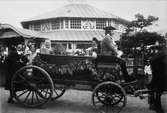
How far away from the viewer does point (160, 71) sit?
18.3ft

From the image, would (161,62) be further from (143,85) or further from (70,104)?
(70,104)

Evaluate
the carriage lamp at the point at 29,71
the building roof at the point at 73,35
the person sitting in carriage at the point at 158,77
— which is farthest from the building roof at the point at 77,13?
the person sitting in carriage at the point at 158,77

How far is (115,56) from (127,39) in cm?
578

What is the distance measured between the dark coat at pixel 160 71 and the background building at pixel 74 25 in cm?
2039

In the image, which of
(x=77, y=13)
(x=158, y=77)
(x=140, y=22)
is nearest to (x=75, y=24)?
(x=77, y=13)

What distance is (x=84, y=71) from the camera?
6.02m

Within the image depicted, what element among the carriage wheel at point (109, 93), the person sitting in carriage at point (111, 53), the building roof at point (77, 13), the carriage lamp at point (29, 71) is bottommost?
the carriage wheel at point (109, 93)

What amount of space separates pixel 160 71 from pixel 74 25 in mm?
23430

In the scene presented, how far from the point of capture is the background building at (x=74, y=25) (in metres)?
26.8

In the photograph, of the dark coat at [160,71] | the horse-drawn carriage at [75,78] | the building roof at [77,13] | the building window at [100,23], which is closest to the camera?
the dark coat at [160,71]

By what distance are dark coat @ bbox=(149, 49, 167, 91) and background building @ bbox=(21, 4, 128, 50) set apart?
20391 millimetres

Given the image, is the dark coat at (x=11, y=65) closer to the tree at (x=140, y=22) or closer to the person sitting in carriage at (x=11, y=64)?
the person sitting in carriage at (x=11, y=64)

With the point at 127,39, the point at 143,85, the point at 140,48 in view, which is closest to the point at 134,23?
the point at 127,39

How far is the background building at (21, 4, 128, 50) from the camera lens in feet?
87.8
